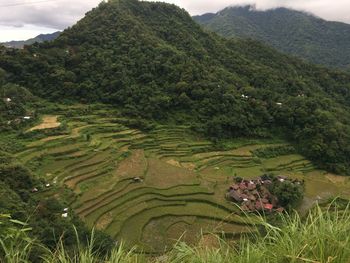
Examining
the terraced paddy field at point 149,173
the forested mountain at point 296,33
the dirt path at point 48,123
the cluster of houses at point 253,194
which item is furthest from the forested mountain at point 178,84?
the forested mountain at point 296,33

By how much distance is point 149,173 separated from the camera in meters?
16.4

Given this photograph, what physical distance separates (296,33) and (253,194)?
6290cm

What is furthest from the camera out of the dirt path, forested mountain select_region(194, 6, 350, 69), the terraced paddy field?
forested mountain select_region(194, 6, 350, 69)

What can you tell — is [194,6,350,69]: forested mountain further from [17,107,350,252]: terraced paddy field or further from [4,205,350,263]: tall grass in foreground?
[4,205,350,263]: tall grass in foreground

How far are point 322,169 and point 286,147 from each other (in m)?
2.41

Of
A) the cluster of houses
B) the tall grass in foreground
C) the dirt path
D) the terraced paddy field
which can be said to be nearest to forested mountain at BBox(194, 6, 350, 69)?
the terraced paddy field

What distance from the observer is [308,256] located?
1.78 meters

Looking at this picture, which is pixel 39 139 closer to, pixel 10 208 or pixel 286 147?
pixel 10 208

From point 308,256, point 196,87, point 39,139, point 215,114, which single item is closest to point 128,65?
point 196,87

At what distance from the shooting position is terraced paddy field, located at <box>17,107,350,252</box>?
13.0 m

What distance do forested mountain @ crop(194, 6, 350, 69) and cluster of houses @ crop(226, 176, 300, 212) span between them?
47868mm

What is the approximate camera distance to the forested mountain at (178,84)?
2253 centimetres

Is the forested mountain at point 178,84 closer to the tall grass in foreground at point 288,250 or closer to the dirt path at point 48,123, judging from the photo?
the dirt path at point 48,123

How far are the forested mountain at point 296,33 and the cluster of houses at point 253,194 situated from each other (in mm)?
47868
